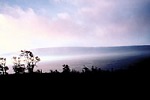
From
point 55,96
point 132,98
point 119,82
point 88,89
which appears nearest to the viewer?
point 132,98

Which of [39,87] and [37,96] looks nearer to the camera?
[37,96]

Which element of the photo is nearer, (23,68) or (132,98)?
(132,98)

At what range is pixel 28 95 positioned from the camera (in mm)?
15977

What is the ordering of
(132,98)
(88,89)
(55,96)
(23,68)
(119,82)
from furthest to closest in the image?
1. (23,68)
2. (119,82)
3. (88,89)
4. (55,96)
5. (132,98)

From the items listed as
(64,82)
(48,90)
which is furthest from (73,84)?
(48,90)

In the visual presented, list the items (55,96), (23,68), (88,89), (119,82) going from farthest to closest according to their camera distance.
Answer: (23,68)
(119,82)
(88,89)
(55,96)

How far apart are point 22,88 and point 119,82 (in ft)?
26.4

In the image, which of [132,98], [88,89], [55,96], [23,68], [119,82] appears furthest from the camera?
[23,68]

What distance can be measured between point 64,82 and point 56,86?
110cm

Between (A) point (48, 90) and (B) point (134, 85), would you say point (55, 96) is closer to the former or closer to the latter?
(A) point (48, 90)

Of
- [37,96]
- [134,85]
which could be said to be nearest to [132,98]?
[134,85]

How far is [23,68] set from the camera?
8050 centimetres

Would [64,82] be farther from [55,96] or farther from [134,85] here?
[134,85]

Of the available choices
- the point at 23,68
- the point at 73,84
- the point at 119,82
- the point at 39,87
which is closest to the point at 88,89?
the point at 73,84
